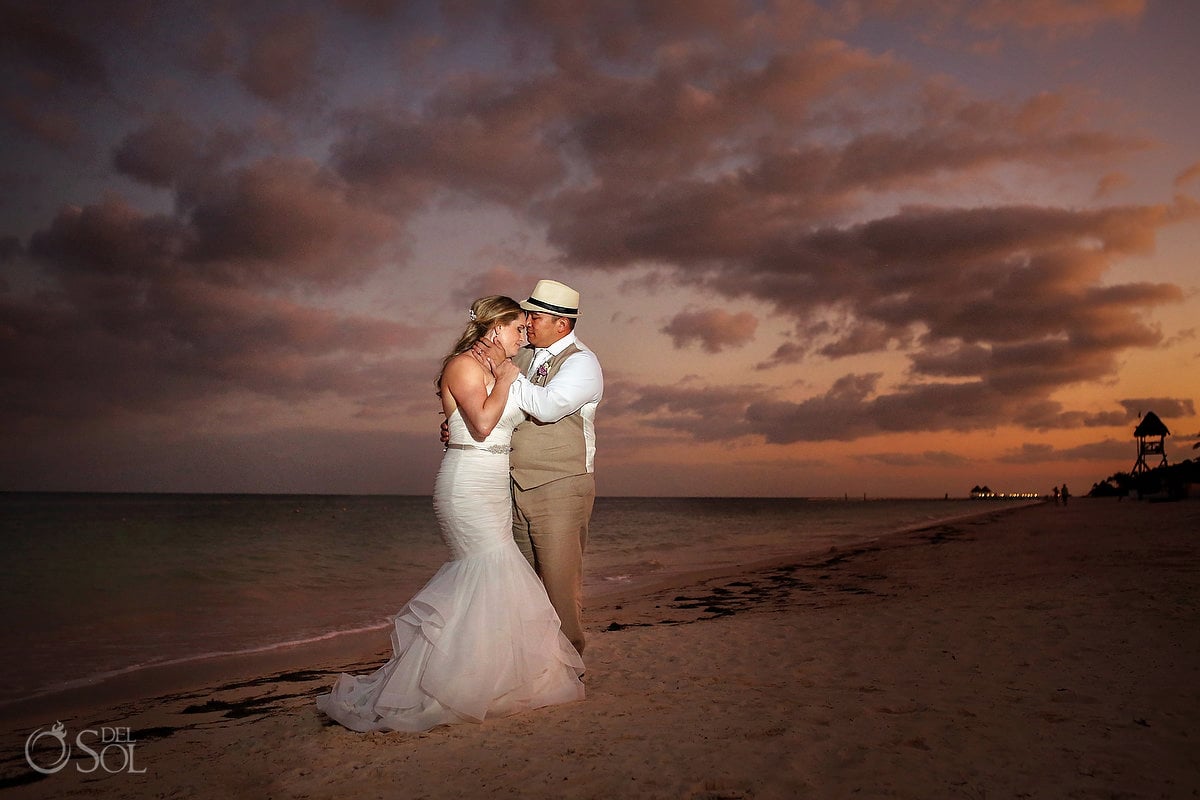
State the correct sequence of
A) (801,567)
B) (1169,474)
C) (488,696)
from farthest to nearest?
(1169,474), (801,567), (488,696)

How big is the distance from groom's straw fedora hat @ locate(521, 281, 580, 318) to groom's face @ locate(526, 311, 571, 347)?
0.05 metres

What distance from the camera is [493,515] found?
476 cm

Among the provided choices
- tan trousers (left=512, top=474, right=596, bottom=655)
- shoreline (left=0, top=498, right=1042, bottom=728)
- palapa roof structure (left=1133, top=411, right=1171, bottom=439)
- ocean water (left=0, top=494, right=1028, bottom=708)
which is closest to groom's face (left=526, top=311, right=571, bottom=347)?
tan trousers (left=512, top=474, right=596, bottom=655)

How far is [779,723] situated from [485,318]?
3.03 meters

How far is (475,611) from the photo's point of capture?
4535 mm

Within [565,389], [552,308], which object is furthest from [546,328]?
[565,389]

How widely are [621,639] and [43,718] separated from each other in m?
5.27

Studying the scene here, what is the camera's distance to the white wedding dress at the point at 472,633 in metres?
4.39

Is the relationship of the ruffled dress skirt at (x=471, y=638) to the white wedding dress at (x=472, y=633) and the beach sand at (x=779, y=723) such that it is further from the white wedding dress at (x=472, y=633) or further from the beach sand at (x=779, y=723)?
the beach sand at (x=779, y=723)

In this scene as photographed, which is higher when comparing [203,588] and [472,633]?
[472,633]

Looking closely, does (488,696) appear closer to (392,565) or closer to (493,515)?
(493,515)

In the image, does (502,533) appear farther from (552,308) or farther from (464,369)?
(552,308)

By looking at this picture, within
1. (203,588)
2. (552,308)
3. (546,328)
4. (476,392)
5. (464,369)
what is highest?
(552,308)

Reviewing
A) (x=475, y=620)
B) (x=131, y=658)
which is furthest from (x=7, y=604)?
(x=475, y=620)
